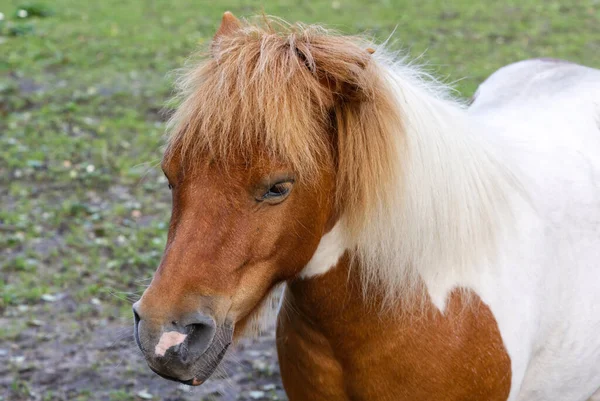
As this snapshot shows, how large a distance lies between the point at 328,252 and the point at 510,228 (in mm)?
610

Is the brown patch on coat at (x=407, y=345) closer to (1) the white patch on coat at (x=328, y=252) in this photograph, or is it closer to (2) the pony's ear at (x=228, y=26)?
(1) the white patch on coat at (x=328, y=252)

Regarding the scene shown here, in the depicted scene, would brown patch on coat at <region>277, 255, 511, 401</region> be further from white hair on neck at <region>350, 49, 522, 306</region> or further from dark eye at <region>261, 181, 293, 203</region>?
dark eye at <region>261, 181, 293, 203</region>

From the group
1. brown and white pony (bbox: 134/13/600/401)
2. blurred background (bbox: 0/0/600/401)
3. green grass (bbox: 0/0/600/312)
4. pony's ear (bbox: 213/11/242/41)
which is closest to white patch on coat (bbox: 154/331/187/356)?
brown and white pony (bbox: 134/13/600/401)

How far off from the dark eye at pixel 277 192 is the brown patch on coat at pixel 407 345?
13.9 inches

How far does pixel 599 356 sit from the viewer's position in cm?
276

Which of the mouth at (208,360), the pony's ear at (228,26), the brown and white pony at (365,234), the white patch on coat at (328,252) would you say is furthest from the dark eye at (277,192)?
the pony's ear at (228,26)

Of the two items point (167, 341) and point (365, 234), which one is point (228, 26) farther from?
point (167, 341)

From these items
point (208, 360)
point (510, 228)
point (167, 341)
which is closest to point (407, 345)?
point (510, 228)

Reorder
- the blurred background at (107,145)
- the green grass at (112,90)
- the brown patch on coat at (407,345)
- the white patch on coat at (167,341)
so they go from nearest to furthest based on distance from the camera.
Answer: the white patch on coat at (167,341)
the brown patch on coat at (407,345)
the blurred background at (107,145)
the green grass at (112,90)

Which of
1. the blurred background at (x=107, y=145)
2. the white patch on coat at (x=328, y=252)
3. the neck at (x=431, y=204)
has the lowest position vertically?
the blurred background at (x=107, y=145)

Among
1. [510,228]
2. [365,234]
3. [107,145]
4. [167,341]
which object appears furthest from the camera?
[107,145]

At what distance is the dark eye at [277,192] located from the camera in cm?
205

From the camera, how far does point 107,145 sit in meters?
7.06

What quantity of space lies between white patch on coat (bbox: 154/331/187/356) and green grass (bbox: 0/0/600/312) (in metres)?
1.09
